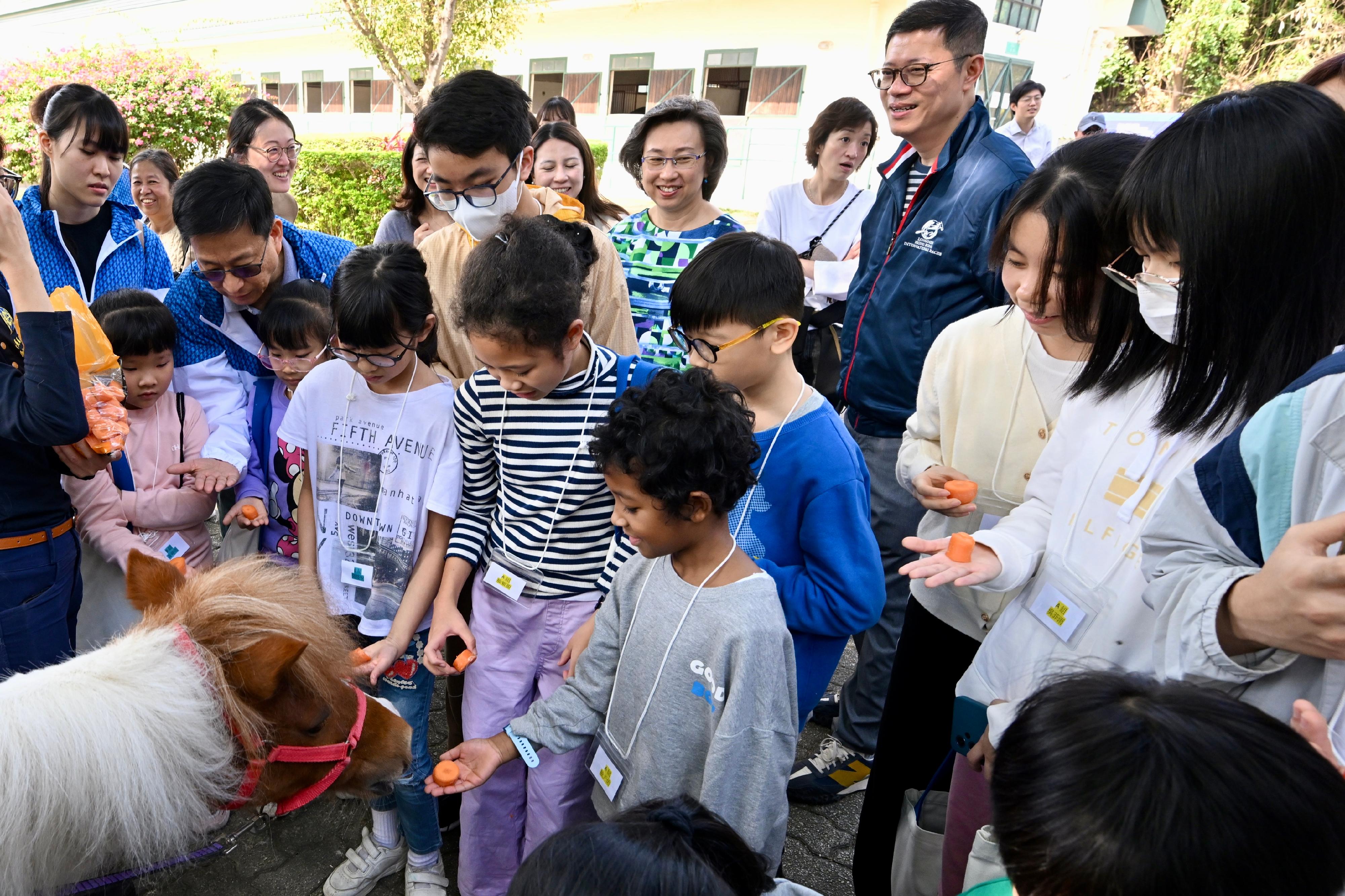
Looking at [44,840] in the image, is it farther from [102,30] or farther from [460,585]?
[102,30]

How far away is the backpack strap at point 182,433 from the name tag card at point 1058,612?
2707 mm

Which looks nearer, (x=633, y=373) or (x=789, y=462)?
(x=789, y=462)

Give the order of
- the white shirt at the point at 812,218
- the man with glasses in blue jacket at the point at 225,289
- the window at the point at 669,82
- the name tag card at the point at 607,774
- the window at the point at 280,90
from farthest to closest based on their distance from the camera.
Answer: the window at the point at 280,90, the window at the point at 669,82, the white shirt at the point at 812,218, the man with glasses in blue jacket at the point at 225,289, the name tag card at the point at 607,774

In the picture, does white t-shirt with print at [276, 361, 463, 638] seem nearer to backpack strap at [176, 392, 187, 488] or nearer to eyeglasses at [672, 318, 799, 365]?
backpack strap at [176, 392, 187, 488]

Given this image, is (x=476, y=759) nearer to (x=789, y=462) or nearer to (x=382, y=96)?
(x=789, y=462)

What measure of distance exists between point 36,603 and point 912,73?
11.1 feet

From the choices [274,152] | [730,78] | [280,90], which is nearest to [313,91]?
[280,90]

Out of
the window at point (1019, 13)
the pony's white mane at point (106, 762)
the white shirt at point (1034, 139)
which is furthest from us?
the window at point (1019, 13)

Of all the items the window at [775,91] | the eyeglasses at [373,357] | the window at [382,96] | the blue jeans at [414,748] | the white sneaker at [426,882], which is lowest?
the white sneaker at [426,882]

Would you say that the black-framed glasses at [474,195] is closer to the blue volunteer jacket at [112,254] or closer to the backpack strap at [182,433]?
the backpack strap at [182,433]

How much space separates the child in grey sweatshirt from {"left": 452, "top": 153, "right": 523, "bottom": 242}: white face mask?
133 cm

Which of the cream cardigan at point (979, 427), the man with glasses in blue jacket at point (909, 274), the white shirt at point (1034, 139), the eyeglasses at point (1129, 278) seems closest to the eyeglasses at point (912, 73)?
the man with glasses in blue jacket at point (909, 274)

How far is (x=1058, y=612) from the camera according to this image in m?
1.55

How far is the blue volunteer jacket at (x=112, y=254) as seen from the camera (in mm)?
3293
